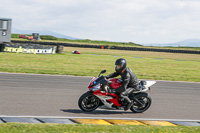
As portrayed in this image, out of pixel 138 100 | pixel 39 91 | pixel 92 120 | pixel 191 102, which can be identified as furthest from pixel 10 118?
pixel 191 102

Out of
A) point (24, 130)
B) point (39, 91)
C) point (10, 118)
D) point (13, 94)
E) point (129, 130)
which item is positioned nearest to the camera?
point (24, 130)

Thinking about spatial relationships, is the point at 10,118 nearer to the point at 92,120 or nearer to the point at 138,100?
the point at 92,120

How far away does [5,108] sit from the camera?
8.22 metres

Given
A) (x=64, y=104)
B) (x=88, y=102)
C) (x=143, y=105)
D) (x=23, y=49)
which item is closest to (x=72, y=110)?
(x=88, y=102)

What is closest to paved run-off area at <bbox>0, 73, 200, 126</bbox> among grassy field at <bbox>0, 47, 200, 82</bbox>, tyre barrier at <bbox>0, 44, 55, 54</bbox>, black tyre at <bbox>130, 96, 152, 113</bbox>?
black tyre at <bbox>130, 96, 152, 113</bbox>

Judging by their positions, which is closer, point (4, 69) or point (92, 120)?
point (92, 120)

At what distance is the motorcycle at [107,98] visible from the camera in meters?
8.20

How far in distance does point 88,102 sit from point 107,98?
54 centimetres

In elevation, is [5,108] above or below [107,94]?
below

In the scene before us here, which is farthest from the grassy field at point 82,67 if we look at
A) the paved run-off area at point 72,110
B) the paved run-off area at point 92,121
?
the paved run-off area at point 92,121

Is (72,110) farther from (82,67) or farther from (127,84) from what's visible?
(82,67)

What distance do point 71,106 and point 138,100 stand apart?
2.03m

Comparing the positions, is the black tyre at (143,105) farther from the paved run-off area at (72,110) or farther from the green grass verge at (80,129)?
the green grass verge at (80,129)

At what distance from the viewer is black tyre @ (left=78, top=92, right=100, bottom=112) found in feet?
27.1
